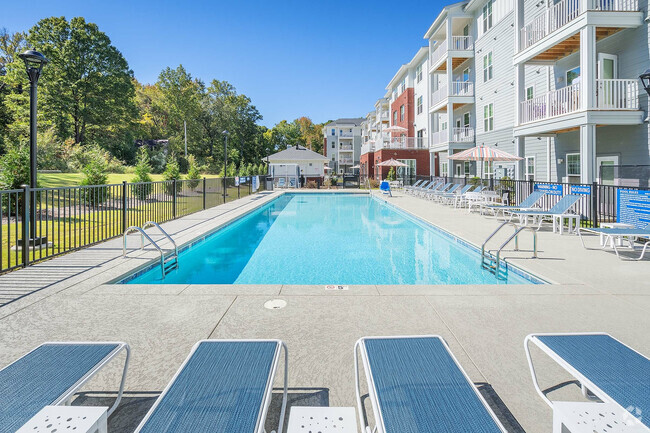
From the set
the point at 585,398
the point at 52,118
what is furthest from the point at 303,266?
the point at 52,118

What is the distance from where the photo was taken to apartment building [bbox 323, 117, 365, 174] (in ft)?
213

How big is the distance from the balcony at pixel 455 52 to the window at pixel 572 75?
9.06m

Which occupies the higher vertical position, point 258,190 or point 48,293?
point 258,190

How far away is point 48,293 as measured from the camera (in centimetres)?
496

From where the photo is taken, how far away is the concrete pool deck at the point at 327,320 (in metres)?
2.78

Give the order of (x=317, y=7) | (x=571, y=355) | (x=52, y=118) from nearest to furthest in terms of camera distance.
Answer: (x=571, y=355) → (x=317, y=7) → (x=52, y=118)

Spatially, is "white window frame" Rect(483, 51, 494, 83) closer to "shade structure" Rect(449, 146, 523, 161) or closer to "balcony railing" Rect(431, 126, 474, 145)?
"balcony railing" Rect(431, 126, 474, 145)

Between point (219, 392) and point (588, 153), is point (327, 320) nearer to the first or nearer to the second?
point (219, 392)

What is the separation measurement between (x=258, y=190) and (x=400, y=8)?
55.7ft

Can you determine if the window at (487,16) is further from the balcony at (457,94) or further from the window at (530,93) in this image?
the window at (530,93)

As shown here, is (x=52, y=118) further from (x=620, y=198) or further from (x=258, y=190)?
(x=620, y=198)

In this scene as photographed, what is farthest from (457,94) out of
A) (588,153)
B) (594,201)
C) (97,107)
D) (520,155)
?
(97,107)

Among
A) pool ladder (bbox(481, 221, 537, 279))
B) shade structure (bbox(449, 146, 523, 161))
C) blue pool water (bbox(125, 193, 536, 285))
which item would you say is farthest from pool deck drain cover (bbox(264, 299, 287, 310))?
shade structure (bbox(449, 146, 523, 161))

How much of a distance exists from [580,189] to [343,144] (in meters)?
56.8
